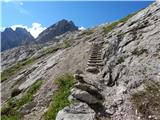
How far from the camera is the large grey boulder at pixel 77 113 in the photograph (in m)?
12.8

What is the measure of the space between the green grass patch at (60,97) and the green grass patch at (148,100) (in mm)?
4416

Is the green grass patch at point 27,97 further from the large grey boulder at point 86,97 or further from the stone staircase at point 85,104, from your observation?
the large grey boulder at point 86,97

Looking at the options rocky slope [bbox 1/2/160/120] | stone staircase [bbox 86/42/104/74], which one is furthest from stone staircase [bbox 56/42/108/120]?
stone staircase [bbox 86/42/104/74]

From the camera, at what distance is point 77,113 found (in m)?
13.3

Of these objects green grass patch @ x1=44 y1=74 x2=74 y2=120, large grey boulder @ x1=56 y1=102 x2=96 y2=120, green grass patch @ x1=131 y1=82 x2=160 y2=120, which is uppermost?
green grass patch @ x1=44 y1=74 x2=74 y2=120

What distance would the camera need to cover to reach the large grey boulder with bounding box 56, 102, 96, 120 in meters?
12.8

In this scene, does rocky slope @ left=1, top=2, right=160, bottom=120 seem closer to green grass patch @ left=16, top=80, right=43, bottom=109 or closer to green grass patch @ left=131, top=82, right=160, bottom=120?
green grass patch @ left=131, top=82, right=160, bottom=120

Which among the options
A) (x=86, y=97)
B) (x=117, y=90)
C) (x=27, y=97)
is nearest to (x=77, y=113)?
(x=86, y=97)

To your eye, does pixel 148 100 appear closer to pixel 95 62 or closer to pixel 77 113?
pixel 77 113

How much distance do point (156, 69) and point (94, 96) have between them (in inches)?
174

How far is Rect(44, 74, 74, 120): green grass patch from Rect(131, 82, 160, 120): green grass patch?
442 cm

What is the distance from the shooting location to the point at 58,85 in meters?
20.0

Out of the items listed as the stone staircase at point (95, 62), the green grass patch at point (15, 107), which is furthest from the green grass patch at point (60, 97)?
the stone staircase at point (95, 62)

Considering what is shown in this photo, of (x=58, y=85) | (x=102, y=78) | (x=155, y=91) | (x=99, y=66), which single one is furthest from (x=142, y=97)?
(x=99, y=66)
